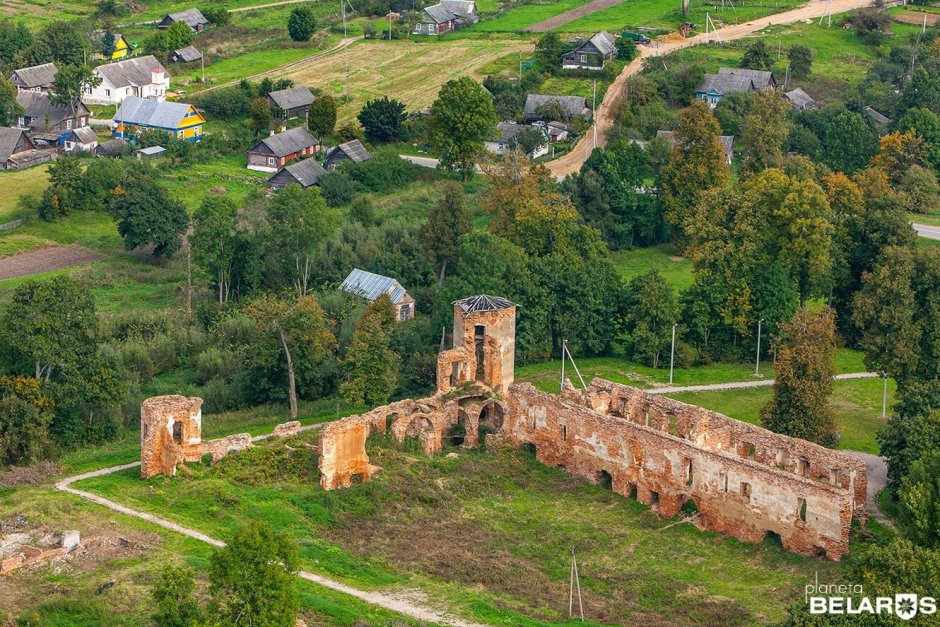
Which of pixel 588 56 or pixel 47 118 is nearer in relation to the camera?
pixel 47 118

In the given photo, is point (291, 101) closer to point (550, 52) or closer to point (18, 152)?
point (18, 152)

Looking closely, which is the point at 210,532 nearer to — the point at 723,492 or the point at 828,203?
the point at 723,492

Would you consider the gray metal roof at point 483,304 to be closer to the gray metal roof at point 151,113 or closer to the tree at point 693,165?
the tree at point 693,165

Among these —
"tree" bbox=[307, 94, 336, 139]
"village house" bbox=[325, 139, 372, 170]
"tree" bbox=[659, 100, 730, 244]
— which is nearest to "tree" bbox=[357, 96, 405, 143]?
"tree" bbox=[307, 94, 336, 139]

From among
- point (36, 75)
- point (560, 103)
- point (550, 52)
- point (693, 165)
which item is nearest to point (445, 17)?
point (550, 52)

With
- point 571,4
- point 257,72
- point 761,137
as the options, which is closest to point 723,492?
Result: point 761,137

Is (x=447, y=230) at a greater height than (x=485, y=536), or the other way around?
(x=447, y=230)

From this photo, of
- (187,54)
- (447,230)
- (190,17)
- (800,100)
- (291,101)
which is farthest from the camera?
(190,17)
